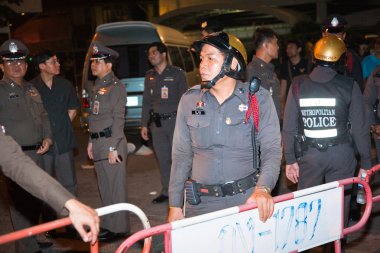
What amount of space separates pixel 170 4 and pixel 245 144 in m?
31.9

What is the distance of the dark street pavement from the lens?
497 centimetres

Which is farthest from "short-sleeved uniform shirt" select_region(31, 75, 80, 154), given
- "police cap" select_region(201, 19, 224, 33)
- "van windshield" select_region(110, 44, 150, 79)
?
"van windshield" select_region(110, 44, 150, 79)

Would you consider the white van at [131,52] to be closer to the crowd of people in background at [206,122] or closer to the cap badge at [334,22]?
the crowd of people in background at [206,122]

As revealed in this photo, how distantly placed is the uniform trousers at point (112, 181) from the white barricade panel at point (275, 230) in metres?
2.48

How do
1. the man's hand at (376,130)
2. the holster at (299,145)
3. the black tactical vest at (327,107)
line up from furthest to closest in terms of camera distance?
the man's hand at (376,130) → the holster at (299,145) → the black tactical vest at (327,107)

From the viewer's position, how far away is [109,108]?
16.4ft

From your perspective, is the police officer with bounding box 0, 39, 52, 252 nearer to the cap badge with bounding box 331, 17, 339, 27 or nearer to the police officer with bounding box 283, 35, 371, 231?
the police officer with bounding box 283, 35, 371, 231

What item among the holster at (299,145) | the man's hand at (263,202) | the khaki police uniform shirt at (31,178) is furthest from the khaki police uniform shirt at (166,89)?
the khaki police uniform shirt at (31,178)

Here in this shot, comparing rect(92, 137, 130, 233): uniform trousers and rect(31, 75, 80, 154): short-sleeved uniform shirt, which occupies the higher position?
rect(31, 75, 80, 154): short-sleeved uniform shirt

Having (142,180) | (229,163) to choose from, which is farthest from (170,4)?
(229,163)

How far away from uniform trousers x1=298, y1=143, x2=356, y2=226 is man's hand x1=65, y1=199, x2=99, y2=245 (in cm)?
253

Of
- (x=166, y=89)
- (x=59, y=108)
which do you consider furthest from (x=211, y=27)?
(x=59, y=108)

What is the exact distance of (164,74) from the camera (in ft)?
21.8

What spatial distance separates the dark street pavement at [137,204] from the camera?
497 centimetres
